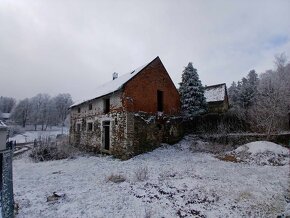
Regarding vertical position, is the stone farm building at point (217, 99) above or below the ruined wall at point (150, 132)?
above

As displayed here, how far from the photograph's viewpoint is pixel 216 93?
3139 cm

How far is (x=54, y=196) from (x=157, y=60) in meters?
13.8

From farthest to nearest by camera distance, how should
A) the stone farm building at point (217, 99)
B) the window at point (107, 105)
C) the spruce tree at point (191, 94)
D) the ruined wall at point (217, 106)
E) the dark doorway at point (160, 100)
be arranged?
the stone farm building at point (217, 99), the ruined wall at point (217, 106), the spruce tree at point (191, 94), the dark doorway at point (160, 100), the window at point (107, 105)

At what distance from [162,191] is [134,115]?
26.5 feet

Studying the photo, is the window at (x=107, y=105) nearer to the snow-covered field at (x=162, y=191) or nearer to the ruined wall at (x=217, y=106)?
the snow-covered field at (x=162, y=191)

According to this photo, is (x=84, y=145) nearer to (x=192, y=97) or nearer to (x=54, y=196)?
(x=192, y=97)

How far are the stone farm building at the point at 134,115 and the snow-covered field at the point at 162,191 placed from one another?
335cm

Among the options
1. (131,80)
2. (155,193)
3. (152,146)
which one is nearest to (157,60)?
(131,80)

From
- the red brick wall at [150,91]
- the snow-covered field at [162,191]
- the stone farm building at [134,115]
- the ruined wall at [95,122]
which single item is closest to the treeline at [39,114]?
the ruined wall at [95,122]

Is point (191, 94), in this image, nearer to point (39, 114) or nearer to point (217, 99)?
point (217, 99)

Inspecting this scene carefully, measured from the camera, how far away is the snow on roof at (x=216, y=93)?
100 feet

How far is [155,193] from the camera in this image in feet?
25.8

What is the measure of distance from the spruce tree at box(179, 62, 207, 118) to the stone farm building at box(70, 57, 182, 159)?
0.96 m

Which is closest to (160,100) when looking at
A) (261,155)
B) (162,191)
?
(261,155)
